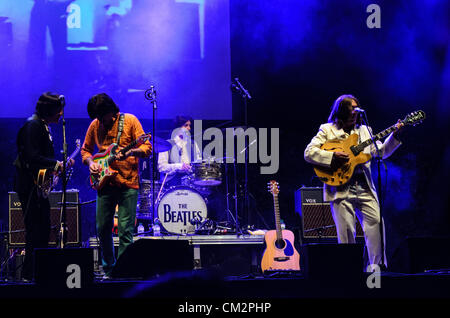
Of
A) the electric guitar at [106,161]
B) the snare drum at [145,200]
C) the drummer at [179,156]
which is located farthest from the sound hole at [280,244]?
the electric guitar at [106,161]

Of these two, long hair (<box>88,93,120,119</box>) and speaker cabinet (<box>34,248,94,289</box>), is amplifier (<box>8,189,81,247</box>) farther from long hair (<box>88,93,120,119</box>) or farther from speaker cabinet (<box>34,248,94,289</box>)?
speaker cabinet (<box>34,248,94,289</box>)

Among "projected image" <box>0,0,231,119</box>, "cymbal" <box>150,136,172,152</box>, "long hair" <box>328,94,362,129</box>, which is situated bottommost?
"cymbal" <box>150,136,172,152</box>

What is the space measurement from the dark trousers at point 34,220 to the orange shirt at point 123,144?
2.12 ft

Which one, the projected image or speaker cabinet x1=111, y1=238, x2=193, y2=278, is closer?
speaker cabinet x1=111, y1=238, x2=193, y2=278

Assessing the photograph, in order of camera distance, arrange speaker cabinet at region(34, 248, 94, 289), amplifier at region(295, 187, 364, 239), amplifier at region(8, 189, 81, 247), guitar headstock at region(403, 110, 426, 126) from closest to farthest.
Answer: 1. speaker cabinet at region(34, 248, 94, 289)
2. guitar headstock at region(403, 110, 426, 126)
3. amplifier at region(8, 189, 81, 247)
4. amplifier at region(295, 187, 364, 239)

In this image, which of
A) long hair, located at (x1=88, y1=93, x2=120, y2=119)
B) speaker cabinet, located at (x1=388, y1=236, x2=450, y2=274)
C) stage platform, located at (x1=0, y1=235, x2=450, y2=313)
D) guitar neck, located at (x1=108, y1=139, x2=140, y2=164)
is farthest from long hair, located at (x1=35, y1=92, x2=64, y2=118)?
speaker cabinet, located at (x1=388, y1=236, x2=450, y2=274)

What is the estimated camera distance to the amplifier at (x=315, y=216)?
754cm

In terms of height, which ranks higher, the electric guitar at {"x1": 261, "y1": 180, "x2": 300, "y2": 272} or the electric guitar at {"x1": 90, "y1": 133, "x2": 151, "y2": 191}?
the electric guitar at {"x1": 90, "y1": 133, "x2": 151, "y2": 191}

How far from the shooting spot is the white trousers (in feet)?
16.4

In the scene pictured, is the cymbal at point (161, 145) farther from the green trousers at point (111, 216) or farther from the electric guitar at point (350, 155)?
the electric guitar at point (350, 155)

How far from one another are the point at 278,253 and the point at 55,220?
3184 millimetres

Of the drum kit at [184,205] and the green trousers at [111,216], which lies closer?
the green trousers at [111,216]

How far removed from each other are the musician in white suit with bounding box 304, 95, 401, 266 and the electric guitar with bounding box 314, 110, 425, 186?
45mm
